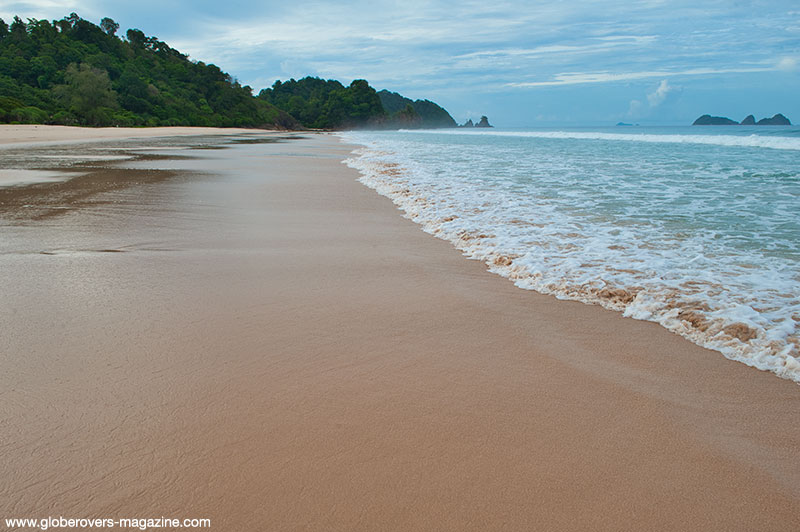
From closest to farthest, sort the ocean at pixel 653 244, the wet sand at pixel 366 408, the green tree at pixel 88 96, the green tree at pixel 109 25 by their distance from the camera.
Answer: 1. the wet sand at pixel 366 408
2. the ocean at pixel 653 244
3. the green tree at pixel 88 96
4. the green tree at pixel 109 25

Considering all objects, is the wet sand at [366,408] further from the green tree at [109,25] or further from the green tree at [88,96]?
the green tree at [109,25]

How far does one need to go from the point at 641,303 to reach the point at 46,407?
126 inches

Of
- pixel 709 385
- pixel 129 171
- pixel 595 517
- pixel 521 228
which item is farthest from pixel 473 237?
pixel 129 171

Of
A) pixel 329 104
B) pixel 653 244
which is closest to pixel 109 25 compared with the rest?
pixel 329 104

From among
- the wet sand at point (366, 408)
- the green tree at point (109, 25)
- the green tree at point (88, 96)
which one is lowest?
the wet sand at point (366, 408)

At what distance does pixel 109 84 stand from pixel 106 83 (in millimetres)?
3240

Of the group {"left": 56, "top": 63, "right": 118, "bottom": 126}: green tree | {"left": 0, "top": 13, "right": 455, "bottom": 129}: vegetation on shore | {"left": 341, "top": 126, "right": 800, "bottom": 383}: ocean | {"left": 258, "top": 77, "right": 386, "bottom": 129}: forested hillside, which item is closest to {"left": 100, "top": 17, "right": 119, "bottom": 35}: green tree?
{"left": 0, "top": 13, "right": 455, "bottom": 129}: vegetation on shore

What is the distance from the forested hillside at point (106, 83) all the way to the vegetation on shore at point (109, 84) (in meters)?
0.09

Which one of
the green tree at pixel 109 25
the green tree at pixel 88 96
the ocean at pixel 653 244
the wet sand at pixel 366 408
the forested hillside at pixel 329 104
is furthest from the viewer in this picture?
the forested hillside at pixel 329 104

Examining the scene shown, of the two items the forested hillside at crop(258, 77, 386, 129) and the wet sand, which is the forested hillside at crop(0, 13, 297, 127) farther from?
the wet sand

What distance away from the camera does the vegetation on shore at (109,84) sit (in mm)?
48031

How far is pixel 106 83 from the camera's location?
53094 millimetres

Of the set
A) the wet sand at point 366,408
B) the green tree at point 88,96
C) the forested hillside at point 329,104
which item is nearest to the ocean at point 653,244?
the wet sand at point 366,408

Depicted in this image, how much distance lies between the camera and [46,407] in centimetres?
200
